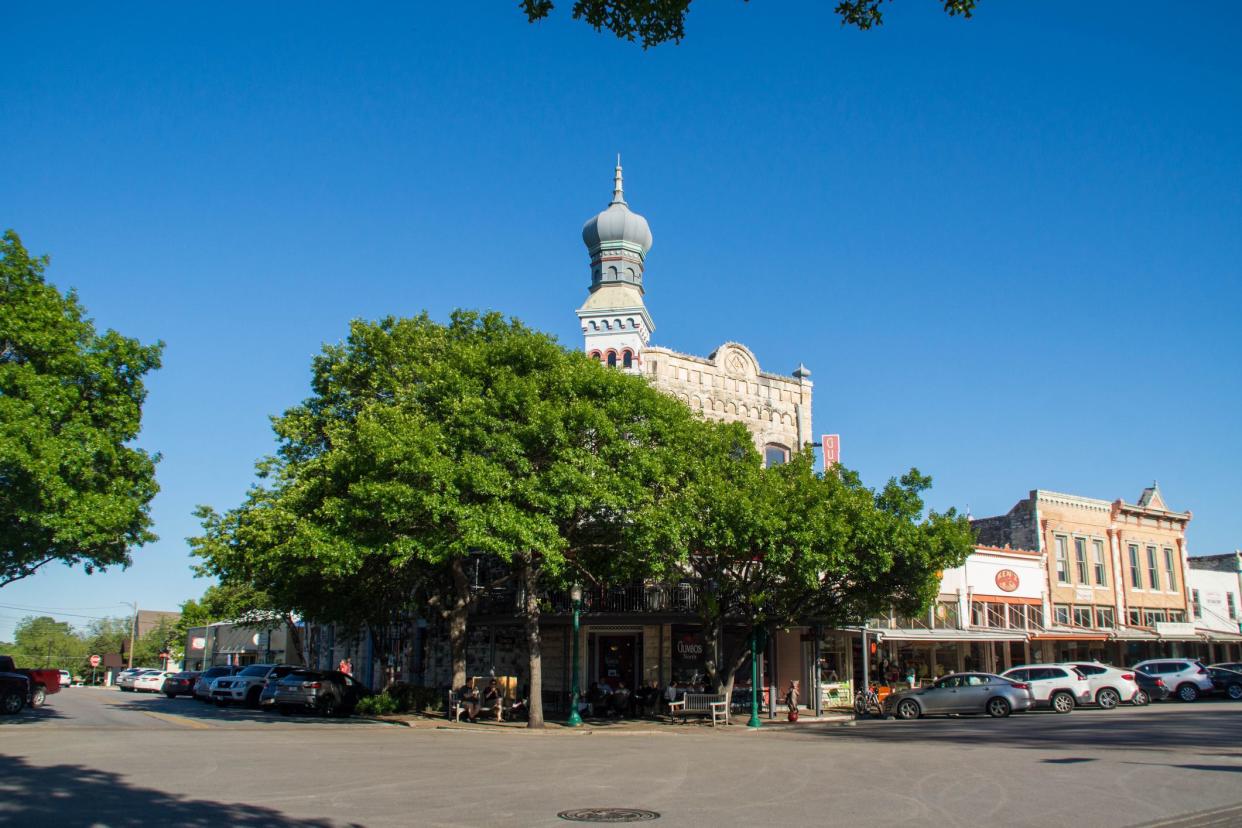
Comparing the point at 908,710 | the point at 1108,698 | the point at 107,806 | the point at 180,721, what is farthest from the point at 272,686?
the point at 1108,698

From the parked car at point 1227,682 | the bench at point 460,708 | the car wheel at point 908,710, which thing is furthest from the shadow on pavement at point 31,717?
the parked car at point 1227,682

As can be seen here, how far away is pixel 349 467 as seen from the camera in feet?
86.8

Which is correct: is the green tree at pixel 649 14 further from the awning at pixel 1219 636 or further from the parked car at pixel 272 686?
the awning at pixel 1219 636

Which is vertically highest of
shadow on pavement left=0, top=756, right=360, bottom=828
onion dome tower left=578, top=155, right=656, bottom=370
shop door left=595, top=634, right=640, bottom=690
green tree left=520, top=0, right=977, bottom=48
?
onion dome tower left=578, top=155, right=656, bottom=370

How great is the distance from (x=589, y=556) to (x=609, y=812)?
1735 centimetres

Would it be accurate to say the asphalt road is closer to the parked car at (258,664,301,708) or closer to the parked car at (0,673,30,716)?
the parked car at (0,673,30,716)

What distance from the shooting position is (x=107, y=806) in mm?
10742

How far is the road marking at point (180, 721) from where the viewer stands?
80.6ft

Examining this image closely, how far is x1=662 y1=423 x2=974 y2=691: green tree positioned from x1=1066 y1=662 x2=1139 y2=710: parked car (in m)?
8.58

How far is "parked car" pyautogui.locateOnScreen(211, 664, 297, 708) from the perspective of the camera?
122ft

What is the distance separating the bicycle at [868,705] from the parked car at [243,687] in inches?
794

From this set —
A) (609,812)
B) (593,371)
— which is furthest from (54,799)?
(593,371)

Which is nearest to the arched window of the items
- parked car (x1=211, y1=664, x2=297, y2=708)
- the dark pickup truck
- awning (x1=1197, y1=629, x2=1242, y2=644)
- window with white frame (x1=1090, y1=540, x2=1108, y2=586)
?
window with white frame (x1=1090, y1=540, x2=1108, y2=586)

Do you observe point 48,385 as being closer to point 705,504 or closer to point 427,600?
point 427,600
